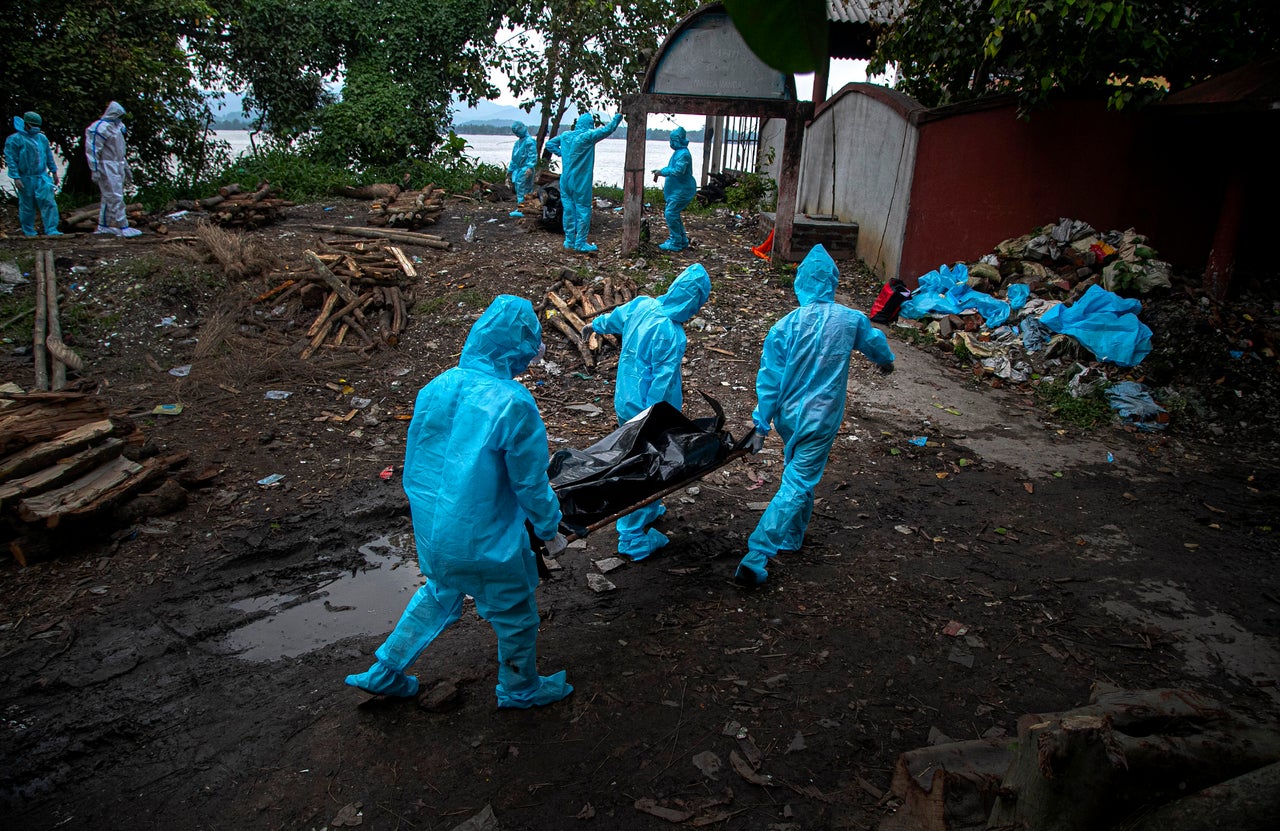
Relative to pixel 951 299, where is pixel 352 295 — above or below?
below

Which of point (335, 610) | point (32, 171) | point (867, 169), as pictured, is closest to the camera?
point (335, 610)

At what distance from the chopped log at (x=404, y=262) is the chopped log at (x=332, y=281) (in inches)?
34.1

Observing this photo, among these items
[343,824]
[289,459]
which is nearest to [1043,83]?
[289,459]

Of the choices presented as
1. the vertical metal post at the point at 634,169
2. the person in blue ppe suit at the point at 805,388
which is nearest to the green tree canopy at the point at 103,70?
the vertical metal post at the point at 634,169

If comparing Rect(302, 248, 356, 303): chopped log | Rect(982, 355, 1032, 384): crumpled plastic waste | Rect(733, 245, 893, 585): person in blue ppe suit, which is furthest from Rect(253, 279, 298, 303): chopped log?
Rect(982, 355, 1032, 384): crumpled plastic waste

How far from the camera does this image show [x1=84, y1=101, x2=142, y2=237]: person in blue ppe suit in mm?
9883

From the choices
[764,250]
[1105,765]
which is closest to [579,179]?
[764,250]

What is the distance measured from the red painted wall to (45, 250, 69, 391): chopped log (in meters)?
9.75

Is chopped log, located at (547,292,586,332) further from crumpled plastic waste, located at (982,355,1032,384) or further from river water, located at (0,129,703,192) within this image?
river water, located at (0,129,703,192)

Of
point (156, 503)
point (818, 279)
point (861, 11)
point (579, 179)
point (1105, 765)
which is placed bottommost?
point (156, 503)

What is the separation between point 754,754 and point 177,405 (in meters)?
5.93

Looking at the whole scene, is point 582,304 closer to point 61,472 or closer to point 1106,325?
point 61,472

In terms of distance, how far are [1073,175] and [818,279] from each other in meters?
5.73

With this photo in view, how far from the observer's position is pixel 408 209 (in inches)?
463
